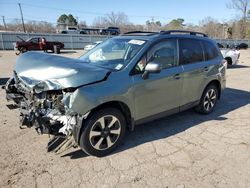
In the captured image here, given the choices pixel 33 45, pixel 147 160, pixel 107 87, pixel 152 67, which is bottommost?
pixel 147 160

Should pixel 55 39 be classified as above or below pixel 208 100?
above

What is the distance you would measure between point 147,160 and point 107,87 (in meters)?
1.22

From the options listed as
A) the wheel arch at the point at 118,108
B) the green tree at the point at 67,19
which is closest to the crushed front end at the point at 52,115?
the wheel arch at the point at 118,108

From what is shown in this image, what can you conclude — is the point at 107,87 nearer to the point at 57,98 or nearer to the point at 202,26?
the point at 57,98

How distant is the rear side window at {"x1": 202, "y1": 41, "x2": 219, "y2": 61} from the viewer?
207 inches

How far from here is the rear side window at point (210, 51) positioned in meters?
5.25

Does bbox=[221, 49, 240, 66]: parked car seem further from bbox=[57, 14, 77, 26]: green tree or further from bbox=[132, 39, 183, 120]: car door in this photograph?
bbox=[57, 14, 77, 26]: green tree

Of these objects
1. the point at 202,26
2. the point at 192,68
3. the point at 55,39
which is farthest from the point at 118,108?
the point at 202,26

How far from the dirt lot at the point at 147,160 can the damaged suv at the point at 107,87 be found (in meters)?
0.31

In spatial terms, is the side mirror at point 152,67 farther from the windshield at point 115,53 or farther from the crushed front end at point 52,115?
the crushed front end at point 52,115

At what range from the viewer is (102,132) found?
3.51 meters

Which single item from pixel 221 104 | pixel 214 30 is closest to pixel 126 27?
pixel 214 30

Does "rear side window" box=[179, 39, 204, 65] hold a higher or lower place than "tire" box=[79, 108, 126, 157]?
higher

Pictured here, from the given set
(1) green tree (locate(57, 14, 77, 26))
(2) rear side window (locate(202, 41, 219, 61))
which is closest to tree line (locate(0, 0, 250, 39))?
(1) green tree (locate(57, 14, 77, 26))
